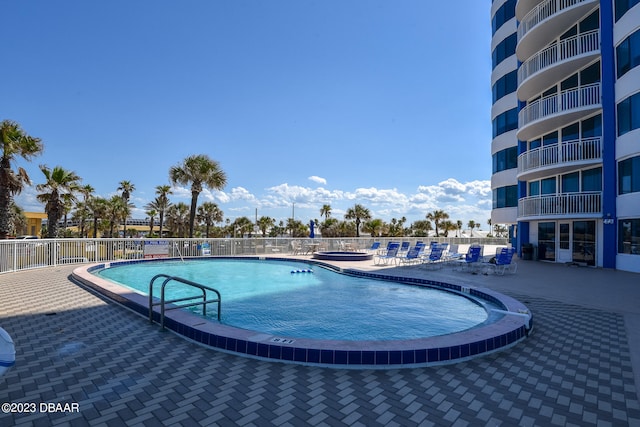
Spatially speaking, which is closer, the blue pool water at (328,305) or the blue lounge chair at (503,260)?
the blue pool water at (328,305)

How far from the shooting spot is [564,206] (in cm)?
1546

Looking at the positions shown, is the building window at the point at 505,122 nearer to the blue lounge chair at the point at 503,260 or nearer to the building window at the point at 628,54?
the building window at the point at 628,54

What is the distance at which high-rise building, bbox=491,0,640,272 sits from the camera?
1320 cm

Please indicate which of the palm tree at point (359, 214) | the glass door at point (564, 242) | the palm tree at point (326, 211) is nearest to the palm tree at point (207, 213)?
the palm tree at point (326, 211)

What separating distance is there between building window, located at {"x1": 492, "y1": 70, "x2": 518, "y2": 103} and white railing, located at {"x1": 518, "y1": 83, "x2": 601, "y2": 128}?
5.23 meters

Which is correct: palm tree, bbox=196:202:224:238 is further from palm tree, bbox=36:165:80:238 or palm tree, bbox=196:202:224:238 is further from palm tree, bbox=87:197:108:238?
palm tree, bbox=36:165:80:238

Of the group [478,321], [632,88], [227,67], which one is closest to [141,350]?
[478,321]

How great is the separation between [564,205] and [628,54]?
6298 mm

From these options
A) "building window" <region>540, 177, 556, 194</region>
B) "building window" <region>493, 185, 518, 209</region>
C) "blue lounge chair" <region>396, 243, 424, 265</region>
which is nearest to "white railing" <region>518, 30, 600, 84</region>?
"building window" <region>540, 177, 556, 194</region>

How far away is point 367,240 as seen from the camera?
23016 millimetres

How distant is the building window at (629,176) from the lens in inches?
500

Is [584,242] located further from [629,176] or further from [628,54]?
[628,54]

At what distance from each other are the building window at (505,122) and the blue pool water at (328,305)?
16.4 m

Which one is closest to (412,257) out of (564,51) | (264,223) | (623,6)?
(564,51)
